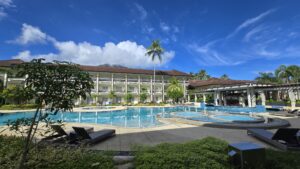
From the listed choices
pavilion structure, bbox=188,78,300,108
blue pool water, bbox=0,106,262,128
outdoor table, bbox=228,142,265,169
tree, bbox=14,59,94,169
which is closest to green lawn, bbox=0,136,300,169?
outdoor table, bbox=228,142,265,169

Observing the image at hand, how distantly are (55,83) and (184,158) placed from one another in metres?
3.22

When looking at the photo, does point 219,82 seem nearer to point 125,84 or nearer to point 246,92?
point 246,92

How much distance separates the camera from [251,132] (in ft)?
26.8

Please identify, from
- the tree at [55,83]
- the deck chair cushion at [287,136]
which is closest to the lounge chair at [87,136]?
the tree at [55,83]

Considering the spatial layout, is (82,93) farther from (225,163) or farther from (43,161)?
(225,163)

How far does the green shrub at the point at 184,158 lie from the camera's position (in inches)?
146

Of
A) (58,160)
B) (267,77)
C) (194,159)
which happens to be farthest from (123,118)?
(267,77)

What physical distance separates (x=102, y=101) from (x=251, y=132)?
136 ft

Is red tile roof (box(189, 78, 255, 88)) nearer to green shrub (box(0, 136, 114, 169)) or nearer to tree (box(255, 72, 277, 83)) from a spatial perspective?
tree (box(255, 72, 277, 83))

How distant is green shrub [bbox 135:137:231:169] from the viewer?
12.2 ft

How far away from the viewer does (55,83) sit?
310cm

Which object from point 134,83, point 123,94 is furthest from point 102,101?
point 134,83

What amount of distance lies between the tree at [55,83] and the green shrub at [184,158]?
2.11 meters

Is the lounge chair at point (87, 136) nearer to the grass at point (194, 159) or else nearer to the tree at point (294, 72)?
the grass at point (194, 159)
